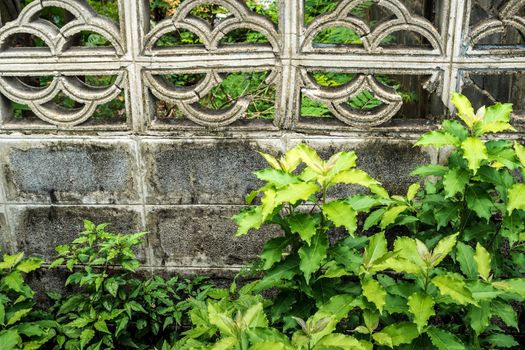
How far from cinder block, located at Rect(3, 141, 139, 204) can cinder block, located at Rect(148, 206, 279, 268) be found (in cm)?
25

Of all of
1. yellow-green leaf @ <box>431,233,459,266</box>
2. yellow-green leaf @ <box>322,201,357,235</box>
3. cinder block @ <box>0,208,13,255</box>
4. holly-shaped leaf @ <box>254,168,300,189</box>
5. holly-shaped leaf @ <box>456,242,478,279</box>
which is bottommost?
cinder block @ <box>0,208,13,255</box>

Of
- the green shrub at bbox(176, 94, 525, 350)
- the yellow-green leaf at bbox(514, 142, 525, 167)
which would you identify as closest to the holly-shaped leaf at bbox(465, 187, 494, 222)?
the green shrub at bbox(176, 94, 525, 350)

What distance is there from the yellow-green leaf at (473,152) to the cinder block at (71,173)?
1920 mm

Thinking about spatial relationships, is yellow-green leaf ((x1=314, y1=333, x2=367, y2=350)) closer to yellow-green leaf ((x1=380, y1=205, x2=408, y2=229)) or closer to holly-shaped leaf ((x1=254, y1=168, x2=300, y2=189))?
holly-shaped leaf ((x1=254, y1=168, x2=300, y2=189))

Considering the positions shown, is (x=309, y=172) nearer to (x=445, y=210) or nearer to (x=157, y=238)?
(x=445, y=210)

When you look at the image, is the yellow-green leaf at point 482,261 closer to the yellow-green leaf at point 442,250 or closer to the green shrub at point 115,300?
the yellow-green leaf at point 442,250

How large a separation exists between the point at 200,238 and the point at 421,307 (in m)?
1.61

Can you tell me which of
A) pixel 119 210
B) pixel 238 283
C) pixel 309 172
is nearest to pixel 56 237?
pixel 119 210

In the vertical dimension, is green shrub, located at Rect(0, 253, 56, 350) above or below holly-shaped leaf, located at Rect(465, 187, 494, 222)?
below

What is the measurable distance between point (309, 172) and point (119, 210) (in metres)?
1.59

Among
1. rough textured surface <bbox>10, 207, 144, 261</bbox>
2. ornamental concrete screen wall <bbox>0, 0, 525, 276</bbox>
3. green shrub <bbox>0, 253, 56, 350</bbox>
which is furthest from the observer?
rough textured surface <bbox>10, 207, 144, 261</bbox>

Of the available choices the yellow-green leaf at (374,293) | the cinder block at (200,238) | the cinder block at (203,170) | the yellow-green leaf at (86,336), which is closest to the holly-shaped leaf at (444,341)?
the yellow-green leaf at (374,293)

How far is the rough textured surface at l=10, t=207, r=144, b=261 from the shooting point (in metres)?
3.24

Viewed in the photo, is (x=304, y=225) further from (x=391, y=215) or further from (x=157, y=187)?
(x=157, y=187)
